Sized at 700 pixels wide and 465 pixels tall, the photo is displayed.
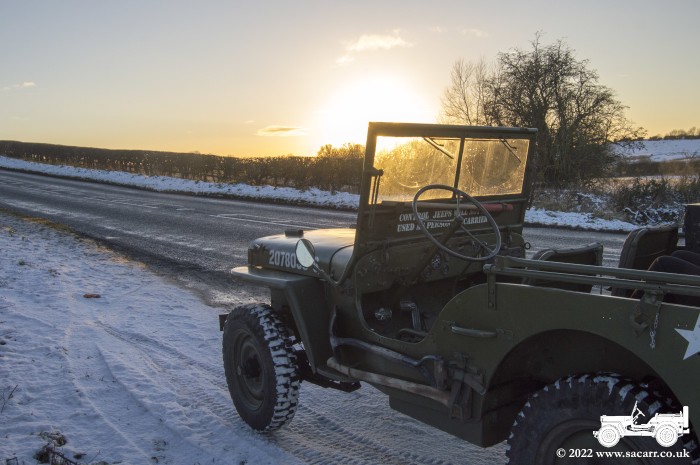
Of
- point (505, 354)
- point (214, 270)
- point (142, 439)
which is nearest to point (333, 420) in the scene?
point (142, 439)

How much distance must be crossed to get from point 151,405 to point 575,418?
304cm

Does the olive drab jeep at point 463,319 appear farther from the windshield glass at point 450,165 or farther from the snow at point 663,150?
the snow at point 663,150

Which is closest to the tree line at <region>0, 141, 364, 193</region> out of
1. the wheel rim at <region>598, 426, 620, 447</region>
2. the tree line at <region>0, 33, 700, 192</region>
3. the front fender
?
the tree line at <region>0, 33, 700, 192</region>

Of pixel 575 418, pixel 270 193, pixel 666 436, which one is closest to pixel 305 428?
pixel 575 418

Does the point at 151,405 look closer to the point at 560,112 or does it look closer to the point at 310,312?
the point at 310,312

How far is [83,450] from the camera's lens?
11.7ft

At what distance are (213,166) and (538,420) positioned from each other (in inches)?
1085

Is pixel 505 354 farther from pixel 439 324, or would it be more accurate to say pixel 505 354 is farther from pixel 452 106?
pixel 452 106

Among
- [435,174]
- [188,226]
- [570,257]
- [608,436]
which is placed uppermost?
[435,174]

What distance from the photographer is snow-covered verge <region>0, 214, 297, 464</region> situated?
143 inches

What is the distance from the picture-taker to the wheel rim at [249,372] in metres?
3.96

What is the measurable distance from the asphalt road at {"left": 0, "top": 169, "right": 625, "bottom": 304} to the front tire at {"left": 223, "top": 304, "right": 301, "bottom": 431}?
3.30m

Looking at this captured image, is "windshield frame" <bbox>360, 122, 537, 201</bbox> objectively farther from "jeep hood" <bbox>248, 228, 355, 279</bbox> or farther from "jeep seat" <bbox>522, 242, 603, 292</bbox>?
"jeep seat" <bbox>522, 242, 603, 292</bbox>

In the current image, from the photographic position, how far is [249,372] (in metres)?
3.98
